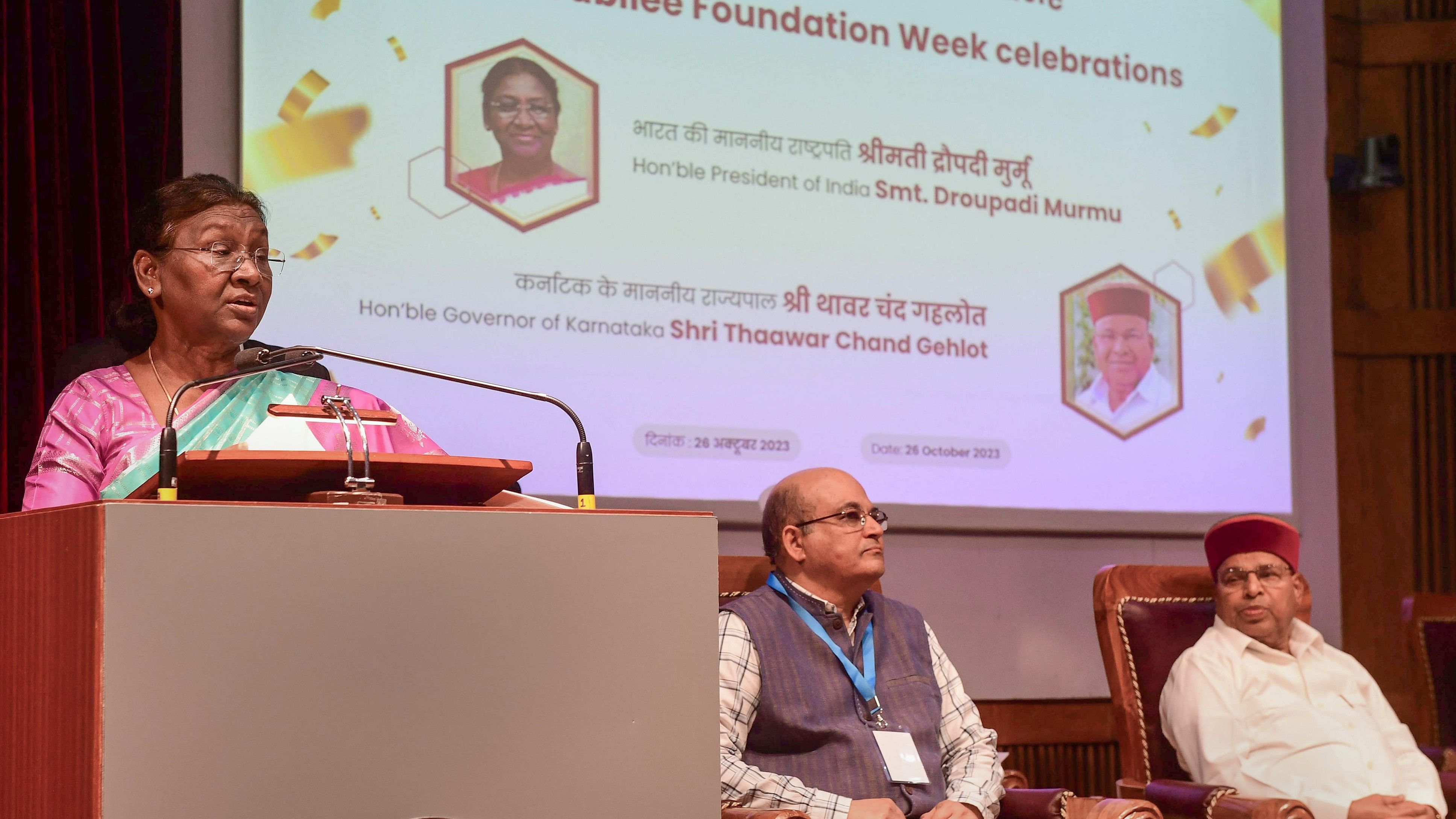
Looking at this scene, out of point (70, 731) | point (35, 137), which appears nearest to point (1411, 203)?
point (35, 137)

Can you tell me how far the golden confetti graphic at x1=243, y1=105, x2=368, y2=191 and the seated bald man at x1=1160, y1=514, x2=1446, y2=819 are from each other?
2.20m

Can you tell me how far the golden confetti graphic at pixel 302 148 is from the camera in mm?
3148

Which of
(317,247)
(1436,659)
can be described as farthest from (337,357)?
(1436,659)

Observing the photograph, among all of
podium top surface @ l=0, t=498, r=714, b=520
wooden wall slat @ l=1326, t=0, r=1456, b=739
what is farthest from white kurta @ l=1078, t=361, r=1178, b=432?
podium top surface @ l=0, t=498, r=714, b=520

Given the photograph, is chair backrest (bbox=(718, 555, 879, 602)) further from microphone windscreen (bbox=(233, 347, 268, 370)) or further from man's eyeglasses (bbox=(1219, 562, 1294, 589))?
microphone windscreen (bbox=(233, 347, 268, 370))

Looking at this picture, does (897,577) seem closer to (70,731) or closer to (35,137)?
(35,137)

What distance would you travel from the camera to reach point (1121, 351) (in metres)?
4.09

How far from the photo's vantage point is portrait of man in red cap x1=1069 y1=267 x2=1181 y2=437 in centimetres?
405

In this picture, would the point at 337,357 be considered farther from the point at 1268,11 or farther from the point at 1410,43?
the point at 1410,43

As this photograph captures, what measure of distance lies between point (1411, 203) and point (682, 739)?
4.33m

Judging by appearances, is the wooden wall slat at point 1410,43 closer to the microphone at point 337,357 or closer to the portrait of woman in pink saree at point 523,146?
the portrait of woman in pink saree at point 523,146

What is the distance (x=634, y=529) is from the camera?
1434 millimetres

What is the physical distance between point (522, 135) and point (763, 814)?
184 cm

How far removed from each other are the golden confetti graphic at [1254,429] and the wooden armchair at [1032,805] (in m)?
1.75
